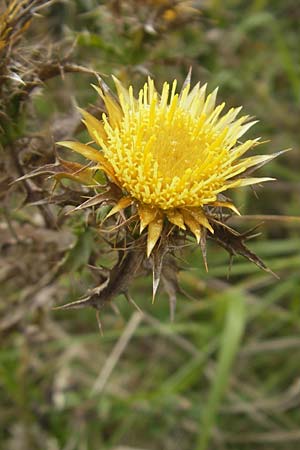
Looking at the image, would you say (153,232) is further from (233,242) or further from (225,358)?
(225,358)

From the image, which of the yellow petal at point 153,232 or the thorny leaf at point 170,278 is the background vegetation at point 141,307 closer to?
the thorny leaf at point 170,278

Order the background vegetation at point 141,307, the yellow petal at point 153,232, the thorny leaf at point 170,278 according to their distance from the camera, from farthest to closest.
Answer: the background vegetation at point 141,307 → the thorny leaf at point 170,278 → the yellow petal at point 153,232

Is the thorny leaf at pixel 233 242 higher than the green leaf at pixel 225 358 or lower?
higher

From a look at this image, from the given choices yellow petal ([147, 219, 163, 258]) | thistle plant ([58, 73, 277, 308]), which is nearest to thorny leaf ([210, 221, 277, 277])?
thistle plant ([58, 73, 277, 308])

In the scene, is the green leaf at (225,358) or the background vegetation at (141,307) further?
the green leaf at (225,358)

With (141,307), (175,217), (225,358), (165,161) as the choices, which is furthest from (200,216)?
(141,307)

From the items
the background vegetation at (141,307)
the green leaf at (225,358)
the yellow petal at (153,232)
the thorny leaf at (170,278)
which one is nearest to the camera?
the yellow petal at (153,232)

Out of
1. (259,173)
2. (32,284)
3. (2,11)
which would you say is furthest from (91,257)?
(259,173)

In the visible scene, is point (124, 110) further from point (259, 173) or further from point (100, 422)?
point (259, 173)

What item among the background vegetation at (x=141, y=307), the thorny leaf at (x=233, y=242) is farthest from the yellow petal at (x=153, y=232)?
the background vegetation at (x=141, y=307)
